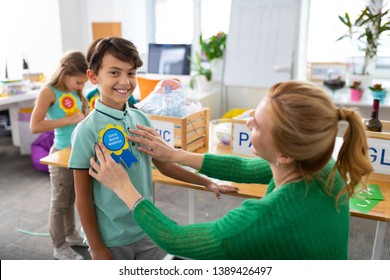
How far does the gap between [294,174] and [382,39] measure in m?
3.19

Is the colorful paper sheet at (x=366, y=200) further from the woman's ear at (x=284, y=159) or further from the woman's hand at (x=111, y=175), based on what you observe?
the woman's hand at (x=111, y=175)

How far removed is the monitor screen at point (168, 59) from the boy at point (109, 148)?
2636 mm

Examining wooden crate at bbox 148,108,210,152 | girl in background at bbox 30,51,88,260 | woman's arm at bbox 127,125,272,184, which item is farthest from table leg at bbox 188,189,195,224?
woman's arm at bbox 127,125,272,184

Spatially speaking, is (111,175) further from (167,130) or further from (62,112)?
(62,112)

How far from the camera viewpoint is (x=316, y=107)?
2.77ft

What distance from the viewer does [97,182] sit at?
1221 mm

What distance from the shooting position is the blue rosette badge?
1184 mm

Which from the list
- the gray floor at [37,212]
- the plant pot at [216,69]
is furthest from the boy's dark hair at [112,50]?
the plant pot at [216,69]

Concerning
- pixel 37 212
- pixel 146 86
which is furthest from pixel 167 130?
pixel 37 212

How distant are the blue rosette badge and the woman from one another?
0.30m

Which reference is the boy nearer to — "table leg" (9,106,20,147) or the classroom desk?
the classroom desk

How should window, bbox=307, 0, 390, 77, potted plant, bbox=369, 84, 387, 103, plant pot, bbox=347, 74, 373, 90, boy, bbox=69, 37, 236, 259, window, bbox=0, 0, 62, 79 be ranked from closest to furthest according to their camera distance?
boy, bbox=69, 37, 236, 259 < potted plant, bbox=369, 84, 387, 103 < plant pot, bbox=347, 74, 373, 90 < window, bbox=307, 0, 390, 77 < window, bbox=0, 0, 62, 79
